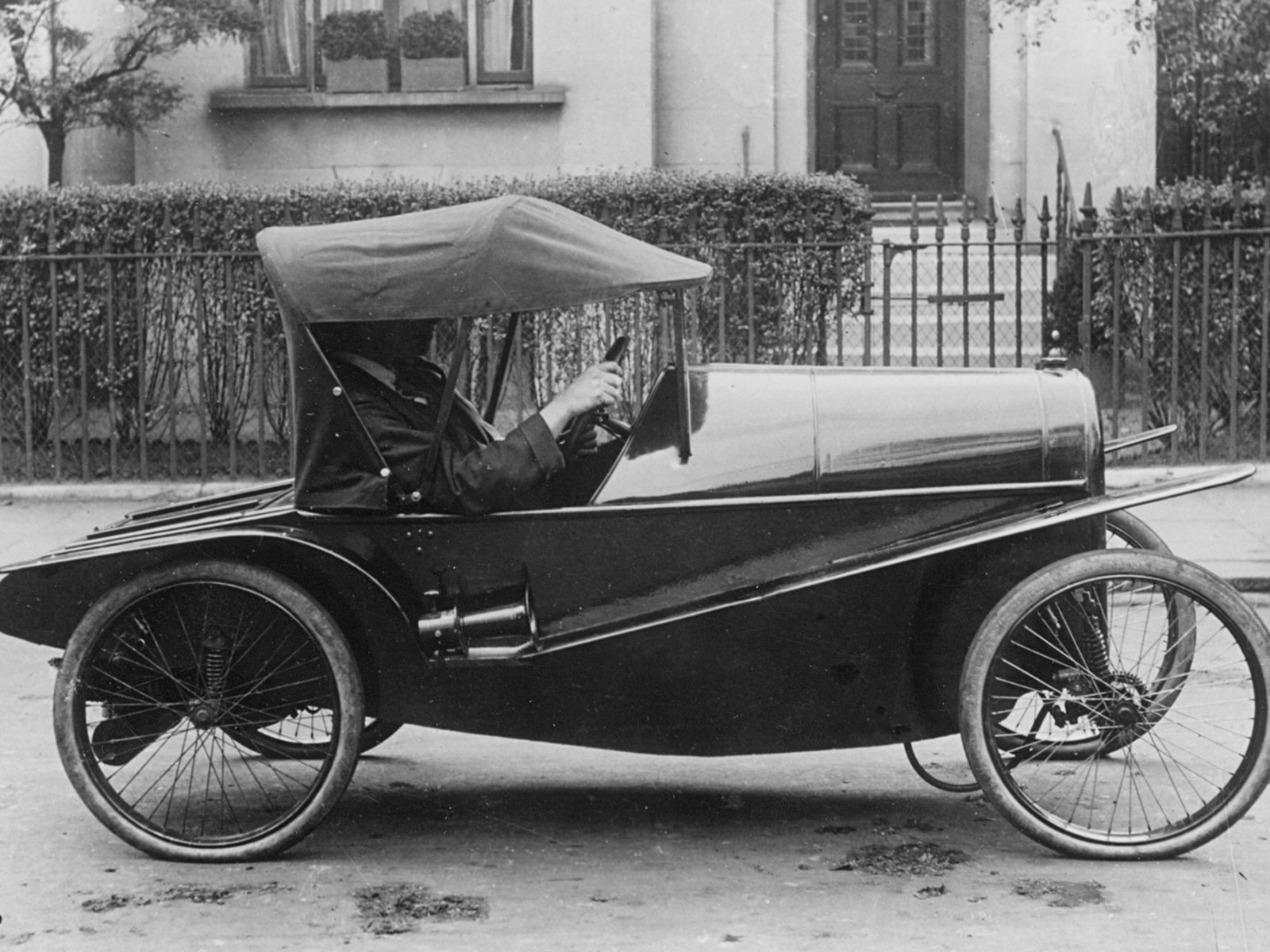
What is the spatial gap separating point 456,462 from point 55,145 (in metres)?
9.81

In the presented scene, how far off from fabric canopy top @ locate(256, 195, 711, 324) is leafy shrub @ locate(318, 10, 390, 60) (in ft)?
36.4

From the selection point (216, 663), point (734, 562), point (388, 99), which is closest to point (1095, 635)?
point (734, 562)

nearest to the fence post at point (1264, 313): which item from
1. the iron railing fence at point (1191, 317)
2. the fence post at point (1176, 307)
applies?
the iron railing fence at point (1191, 317)

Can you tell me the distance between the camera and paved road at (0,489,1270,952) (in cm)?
409

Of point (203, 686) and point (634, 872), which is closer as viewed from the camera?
point (634, 872)

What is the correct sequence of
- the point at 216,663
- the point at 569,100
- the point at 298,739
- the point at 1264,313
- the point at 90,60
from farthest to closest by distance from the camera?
the point at 569,100, the point at 90,60, the point at 1264,313, the point at 298,739, the point at 216,663

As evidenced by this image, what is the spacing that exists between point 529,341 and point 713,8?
5655mm

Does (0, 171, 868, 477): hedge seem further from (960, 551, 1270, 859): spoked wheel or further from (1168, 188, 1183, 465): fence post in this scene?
(960, 551, 1270, 859): spoked wheel

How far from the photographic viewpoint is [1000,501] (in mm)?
4645

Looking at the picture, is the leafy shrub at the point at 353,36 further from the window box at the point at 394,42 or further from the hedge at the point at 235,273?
the hedge at the point at 235,273

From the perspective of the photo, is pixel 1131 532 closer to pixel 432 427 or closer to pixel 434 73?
pixel 432 427

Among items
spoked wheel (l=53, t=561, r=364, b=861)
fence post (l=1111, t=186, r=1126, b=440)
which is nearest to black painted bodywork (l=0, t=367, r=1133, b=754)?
spoked wheel (l=53, t=561, r=364, b=861)

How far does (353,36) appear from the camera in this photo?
50.2ft

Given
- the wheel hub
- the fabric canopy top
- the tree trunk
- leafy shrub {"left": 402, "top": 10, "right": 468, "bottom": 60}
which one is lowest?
the wheel hub
